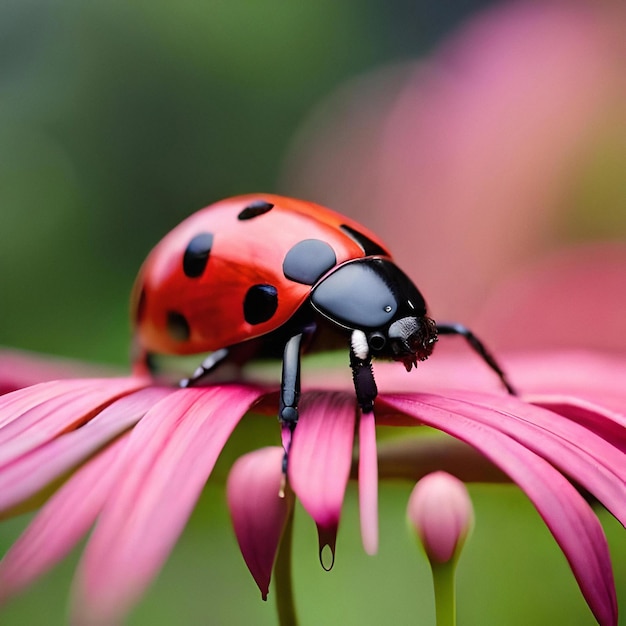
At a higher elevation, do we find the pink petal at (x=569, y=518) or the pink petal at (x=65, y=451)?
the pink petal at (x=65, y=451)

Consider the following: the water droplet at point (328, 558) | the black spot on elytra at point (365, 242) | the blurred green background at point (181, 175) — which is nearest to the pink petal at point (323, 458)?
the water droplet at point (328, 558)

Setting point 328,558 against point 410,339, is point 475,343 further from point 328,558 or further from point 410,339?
point 328,558

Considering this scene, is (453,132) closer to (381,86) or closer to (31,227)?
(381,86)

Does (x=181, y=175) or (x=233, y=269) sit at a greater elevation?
(x=233, y=269)

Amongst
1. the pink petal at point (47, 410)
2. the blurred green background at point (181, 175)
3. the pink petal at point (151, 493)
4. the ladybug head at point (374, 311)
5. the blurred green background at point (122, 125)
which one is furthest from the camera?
the blurred green background at point (122, 125)

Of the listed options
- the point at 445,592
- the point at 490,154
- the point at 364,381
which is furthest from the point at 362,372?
the point at 490,154

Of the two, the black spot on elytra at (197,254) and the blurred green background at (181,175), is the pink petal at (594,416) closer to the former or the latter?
the black spot on elytra at (197,254)

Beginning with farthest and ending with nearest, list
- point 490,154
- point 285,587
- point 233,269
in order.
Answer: point 490,154 → point 233,269 → point 285,587
